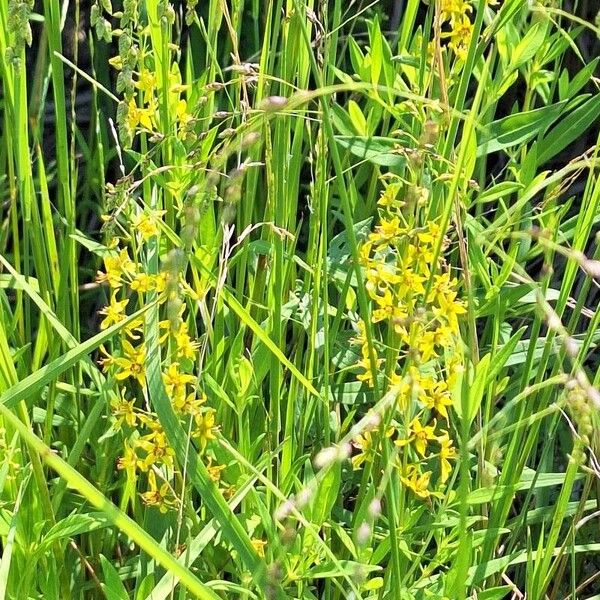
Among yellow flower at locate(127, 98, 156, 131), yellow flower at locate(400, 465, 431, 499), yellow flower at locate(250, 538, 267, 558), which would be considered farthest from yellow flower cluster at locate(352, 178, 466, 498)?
yellow flower at locate(127, 98, 156, 131)

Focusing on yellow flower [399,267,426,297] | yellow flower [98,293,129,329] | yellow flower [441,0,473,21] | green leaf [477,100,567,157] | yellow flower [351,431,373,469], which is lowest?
yellow flower [351,431,373,469]

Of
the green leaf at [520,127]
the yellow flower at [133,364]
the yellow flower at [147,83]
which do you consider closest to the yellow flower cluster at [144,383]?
the yellow flower at [133,364]

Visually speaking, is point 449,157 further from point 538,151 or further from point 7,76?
point 7,76

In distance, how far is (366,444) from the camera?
83 centimetres

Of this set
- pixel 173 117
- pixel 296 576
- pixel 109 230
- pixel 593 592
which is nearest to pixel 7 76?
pixel 173 117

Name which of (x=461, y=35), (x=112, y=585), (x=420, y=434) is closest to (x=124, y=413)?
(x=112, y=585)

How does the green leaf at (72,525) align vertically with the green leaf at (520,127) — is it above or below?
below

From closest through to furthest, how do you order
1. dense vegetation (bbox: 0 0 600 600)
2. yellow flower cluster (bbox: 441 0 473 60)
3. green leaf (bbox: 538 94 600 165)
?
dense vegetation (bbox: 0 0 600 600) < yellow flower cluster (bbox: 441 0 473 60) < green leaf (bbox: 538 94 600 165)

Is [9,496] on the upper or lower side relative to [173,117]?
lower

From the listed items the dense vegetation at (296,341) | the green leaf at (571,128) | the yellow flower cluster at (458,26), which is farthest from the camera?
the green leaf at (571,128)

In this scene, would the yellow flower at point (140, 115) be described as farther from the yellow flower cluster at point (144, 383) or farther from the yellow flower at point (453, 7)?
the yellow flower at point (453, 7)

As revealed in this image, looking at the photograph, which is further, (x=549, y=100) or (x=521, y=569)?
(x=521, y=569)

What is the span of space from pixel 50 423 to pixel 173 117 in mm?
322

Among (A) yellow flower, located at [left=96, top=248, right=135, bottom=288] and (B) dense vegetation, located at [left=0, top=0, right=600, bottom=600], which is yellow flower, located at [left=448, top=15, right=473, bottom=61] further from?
(A) yellow flower, located at [left=96, top=248, right=135, bottom=288]
